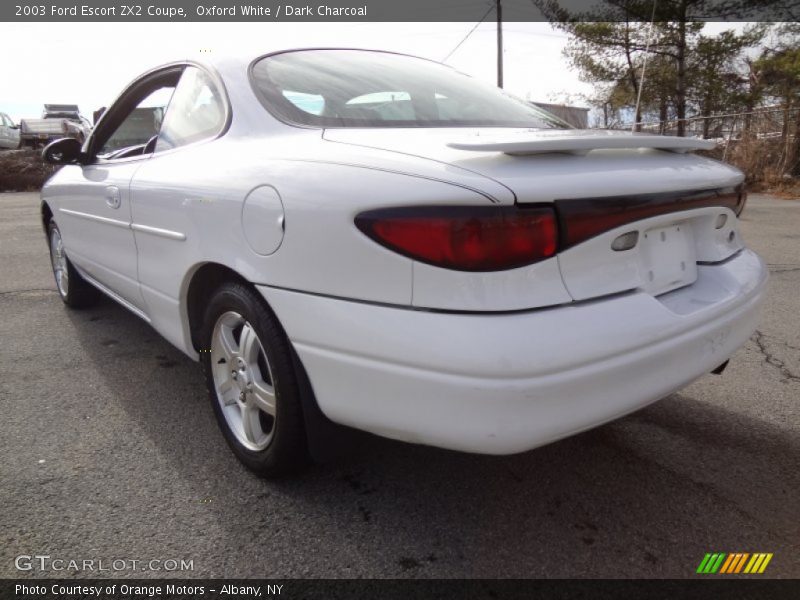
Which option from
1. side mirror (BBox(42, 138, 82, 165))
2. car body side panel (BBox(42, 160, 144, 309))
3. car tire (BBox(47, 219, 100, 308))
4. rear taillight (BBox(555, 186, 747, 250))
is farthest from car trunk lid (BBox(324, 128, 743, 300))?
car tire (BBox(47, 219, 100, 308))

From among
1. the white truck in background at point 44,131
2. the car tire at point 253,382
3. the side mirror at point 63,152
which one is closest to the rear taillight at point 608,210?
the car tire at point 253,382

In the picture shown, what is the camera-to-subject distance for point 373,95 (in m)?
2.31

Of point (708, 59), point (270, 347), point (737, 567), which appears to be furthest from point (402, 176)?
point (708, 59)

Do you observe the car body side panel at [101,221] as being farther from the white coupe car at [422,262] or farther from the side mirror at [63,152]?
the white coupe car at [422,262]

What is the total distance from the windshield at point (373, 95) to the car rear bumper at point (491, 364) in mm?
734

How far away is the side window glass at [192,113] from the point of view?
2.39 m

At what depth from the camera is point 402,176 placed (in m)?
1.58

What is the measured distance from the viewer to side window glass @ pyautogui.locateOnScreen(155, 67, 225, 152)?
→ 7.85ft

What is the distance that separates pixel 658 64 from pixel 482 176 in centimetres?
2483

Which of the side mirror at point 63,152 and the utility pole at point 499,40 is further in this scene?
the utility pole at point 499,40

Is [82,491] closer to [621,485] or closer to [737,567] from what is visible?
[621,485]

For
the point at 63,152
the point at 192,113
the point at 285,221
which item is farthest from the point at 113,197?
the point at 285,221

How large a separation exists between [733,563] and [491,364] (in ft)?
3.26

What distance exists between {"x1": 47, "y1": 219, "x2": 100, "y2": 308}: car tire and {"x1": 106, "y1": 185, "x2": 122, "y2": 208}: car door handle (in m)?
1.41
